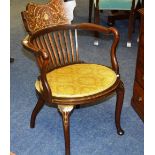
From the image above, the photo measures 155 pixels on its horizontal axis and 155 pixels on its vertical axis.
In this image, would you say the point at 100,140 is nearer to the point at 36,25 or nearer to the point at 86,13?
the point at 36,25

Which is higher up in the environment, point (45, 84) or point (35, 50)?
point (35, 50)

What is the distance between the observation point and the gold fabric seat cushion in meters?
1.80

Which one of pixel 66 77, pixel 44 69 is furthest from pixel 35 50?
pixel 66 77

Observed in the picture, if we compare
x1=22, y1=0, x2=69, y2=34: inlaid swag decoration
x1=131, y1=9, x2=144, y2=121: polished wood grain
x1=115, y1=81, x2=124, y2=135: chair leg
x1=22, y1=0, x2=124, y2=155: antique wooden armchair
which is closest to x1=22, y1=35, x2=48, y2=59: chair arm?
x1=22, y1=0, x2=124, y2=155: antique wooden armchair

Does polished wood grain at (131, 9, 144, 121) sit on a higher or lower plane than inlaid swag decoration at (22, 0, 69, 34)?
lower

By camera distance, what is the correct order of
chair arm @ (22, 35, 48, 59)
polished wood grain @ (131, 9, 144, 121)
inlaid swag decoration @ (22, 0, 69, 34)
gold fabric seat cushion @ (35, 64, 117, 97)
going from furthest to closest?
1. polished wood grain @ (131, 9, 144, 121)
2. inlaid swag decoration @ (22, 0, 69, 34)
3. gold fabric seat cushion @ (35, 64, 117, 97)
4. chair arm @ (22, 35, 48, 59)

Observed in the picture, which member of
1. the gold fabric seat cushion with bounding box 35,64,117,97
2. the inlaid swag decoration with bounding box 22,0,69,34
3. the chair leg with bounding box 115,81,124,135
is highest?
the inlaid swag decoration with bounding box 22,0,69,34

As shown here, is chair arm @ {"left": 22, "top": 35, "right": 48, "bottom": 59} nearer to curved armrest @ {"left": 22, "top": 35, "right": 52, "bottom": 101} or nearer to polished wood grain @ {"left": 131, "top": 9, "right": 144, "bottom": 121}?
curved armrest @ {"left": 22, "top": 35, "right": 52, "bottom": 101}

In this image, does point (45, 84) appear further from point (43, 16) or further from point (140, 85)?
point (140, 85)

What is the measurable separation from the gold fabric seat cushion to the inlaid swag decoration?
325mm

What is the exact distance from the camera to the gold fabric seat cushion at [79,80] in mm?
1796

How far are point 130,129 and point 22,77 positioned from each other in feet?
4.16

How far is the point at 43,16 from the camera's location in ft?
6.89

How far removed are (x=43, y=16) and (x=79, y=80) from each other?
21.4 inches
